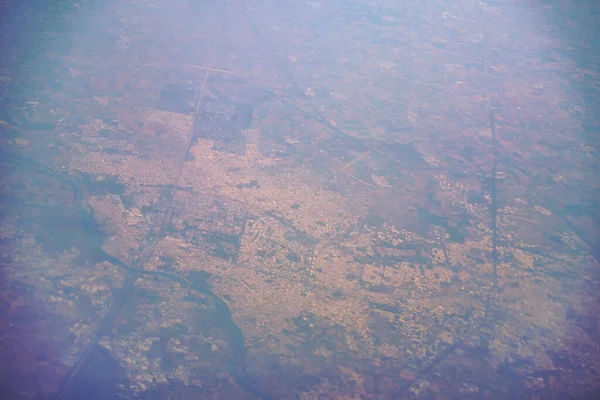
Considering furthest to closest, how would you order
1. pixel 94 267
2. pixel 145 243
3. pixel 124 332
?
pixel 145 243 → pixel 94 267 → pixel 124 332

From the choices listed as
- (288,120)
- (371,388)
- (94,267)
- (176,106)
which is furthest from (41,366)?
(288,120)

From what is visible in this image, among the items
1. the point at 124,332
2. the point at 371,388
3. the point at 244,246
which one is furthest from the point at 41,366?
the point at 371,388

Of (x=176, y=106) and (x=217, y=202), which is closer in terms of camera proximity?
(x=217, y=202)

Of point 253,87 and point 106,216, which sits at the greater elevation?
point 253,87

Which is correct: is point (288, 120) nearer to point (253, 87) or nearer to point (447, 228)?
point (253, 87)

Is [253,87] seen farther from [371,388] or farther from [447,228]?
[371,388]

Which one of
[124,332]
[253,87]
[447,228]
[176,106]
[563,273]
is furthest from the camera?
[253,87]
